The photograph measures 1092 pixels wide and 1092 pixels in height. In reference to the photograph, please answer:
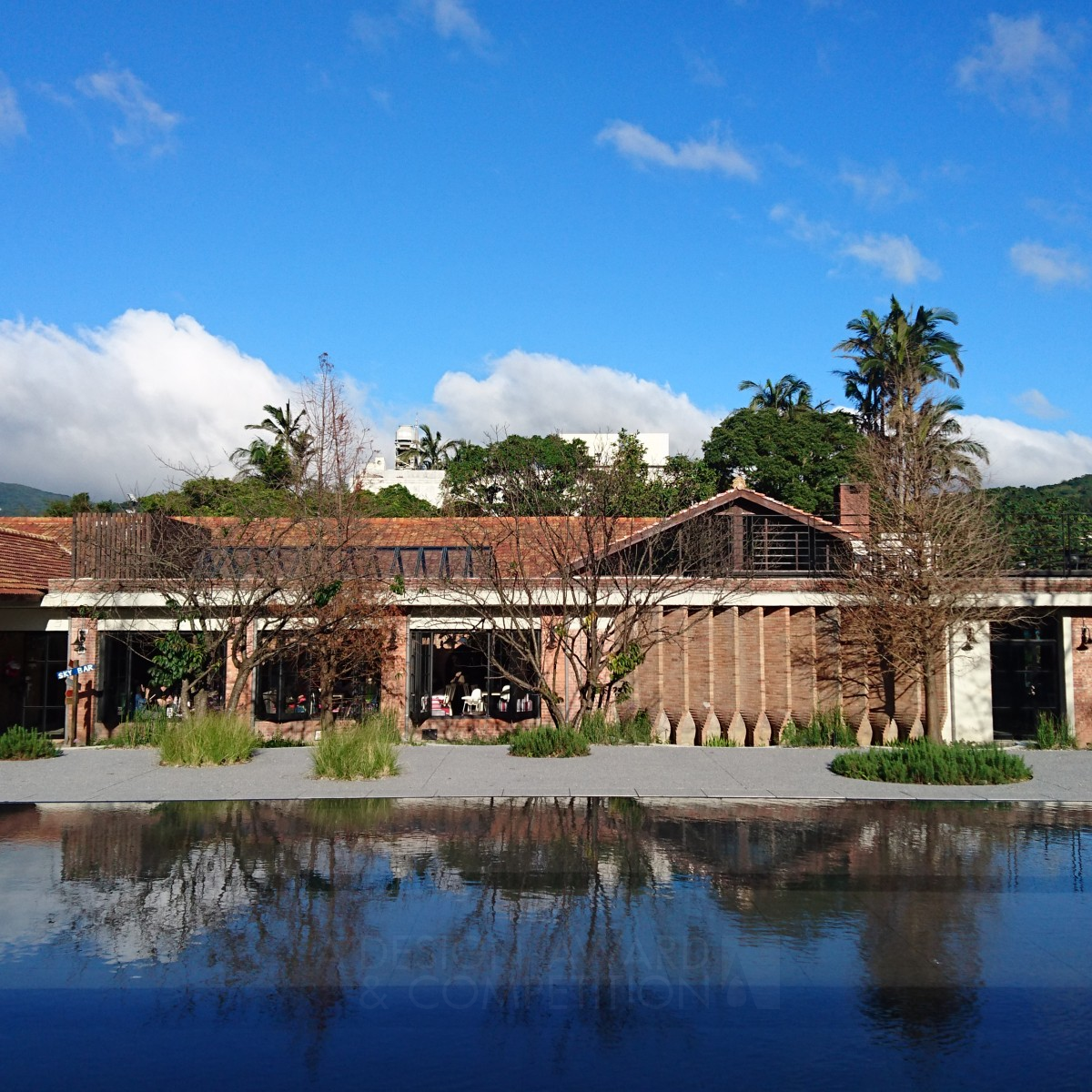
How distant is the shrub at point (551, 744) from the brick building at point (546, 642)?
8.71ft

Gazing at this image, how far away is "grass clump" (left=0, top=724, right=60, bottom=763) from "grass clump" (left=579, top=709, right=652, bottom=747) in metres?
8.84

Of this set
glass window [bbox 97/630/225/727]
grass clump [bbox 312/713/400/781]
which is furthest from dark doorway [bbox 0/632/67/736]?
grass clump [bbox 312/713/400/781]

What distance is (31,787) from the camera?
13984 mm

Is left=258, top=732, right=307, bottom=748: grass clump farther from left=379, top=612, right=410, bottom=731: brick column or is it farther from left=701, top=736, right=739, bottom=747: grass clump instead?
left=701, top=736, right=739, bottom=747: grass clump

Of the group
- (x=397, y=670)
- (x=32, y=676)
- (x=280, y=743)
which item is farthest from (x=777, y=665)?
(x=32, y=676)

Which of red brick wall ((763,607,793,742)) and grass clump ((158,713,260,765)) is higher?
red brick wall ((763,607,793,742))

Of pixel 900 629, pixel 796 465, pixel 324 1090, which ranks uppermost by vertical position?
pixel 796 465

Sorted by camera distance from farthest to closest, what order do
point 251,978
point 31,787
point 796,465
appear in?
point 796,465, point 31,787, point 251,978

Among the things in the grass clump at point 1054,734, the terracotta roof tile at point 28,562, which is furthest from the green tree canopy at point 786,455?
the terracotta roof tile at point 28,562

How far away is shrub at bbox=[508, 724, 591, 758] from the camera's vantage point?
55.1ft

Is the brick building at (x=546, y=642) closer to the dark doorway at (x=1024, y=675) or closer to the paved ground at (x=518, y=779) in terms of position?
the dark doorway at (x=1024, y=675)

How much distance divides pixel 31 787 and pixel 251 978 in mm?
8971

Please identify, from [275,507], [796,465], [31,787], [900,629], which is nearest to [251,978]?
[31,787]

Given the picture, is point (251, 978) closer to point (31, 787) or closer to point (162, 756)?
point (31, 787)
